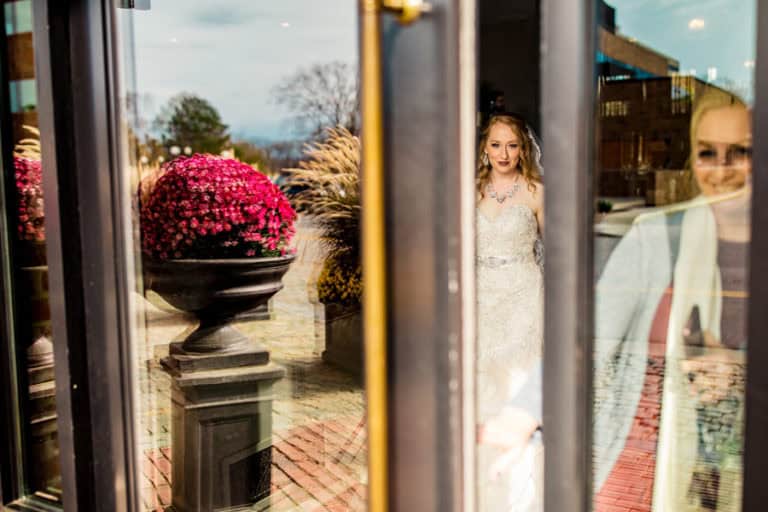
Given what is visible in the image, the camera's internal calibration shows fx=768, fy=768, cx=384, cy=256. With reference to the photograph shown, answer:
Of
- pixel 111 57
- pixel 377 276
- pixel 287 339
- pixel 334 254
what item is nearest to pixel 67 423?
pixel 111 57

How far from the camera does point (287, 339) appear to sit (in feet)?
8.50

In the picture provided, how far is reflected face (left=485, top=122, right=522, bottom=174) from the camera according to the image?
8.07ft

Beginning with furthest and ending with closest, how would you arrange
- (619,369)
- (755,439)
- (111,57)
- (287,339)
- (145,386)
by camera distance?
(287,339) → (145,386) → (111,57) → (619,369) → (755,439)

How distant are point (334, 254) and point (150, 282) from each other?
3.58 feet

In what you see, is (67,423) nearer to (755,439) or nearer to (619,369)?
(619,369)

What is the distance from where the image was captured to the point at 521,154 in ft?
8.16

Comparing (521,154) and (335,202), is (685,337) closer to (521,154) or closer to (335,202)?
(521,154)

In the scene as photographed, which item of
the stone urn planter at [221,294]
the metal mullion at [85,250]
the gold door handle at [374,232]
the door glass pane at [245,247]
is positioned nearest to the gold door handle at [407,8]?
the gold door handle at [374,232]

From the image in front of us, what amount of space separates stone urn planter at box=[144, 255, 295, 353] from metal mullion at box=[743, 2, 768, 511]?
169 centimetres

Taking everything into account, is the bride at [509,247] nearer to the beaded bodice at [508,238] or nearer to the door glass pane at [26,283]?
the beaded bodice at [508,238]

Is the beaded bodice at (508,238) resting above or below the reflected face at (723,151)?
below

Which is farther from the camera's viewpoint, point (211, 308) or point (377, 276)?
point (211, 308)

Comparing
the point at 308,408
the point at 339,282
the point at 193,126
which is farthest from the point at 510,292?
the point at 193,126

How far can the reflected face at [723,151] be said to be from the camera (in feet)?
2.77
